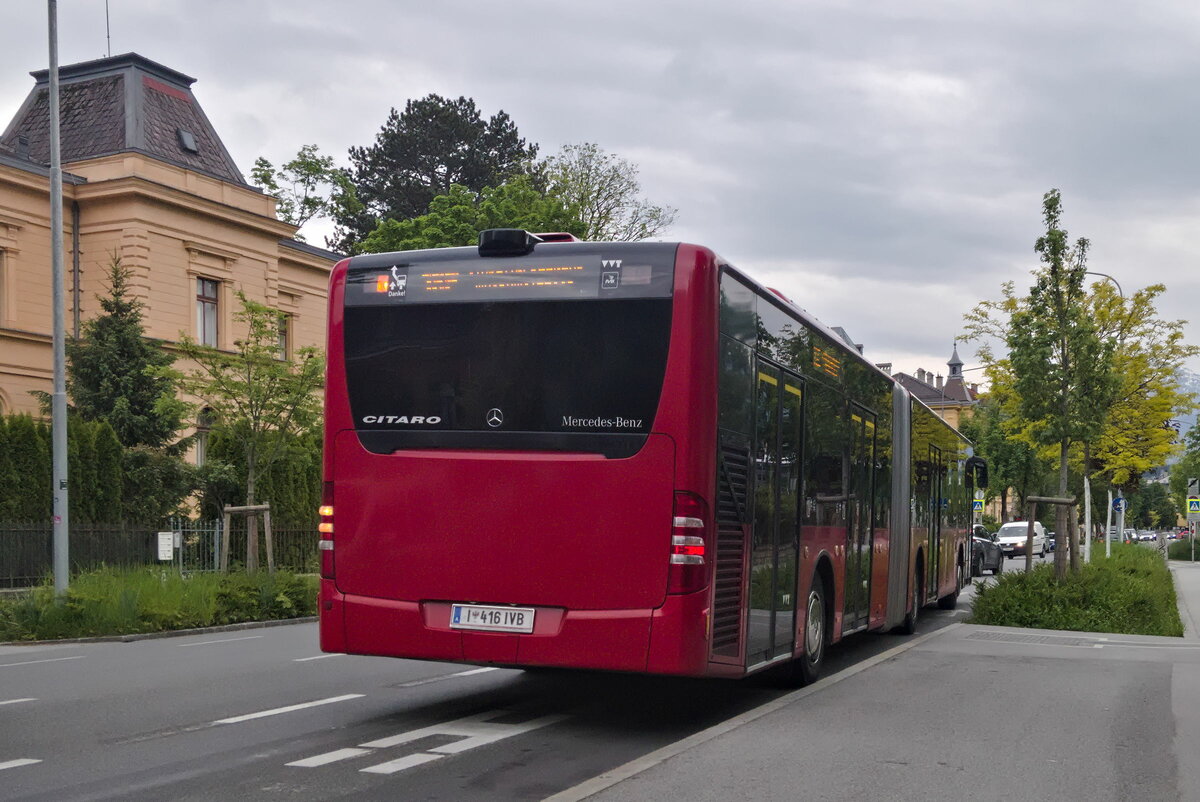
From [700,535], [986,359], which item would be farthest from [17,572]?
[986,359]

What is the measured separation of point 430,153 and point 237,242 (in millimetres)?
29640

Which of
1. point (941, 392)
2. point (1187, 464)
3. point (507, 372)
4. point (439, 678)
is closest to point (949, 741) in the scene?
point (507, 372)

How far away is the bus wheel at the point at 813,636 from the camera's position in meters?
11.7

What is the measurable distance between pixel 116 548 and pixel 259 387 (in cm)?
426

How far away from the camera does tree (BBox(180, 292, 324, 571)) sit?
89.0ft

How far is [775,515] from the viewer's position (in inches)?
412

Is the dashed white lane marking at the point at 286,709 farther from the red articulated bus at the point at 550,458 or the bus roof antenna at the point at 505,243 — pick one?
the bus roof antenna at the point at 505,243

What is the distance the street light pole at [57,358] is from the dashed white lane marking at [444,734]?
470 inches

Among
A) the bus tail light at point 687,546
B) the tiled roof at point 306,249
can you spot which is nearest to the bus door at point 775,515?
the bus tail light at point 687,546

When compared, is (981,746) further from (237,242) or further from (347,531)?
(237,242)

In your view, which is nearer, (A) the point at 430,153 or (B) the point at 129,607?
(B) the point at 129,607

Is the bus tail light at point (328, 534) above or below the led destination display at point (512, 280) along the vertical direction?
below

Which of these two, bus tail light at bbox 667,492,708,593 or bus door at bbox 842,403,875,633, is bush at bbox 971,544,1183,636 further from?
bus tail light at bbox 667,492,708,593

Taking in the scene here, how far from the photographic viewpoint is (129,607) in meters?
19.2
